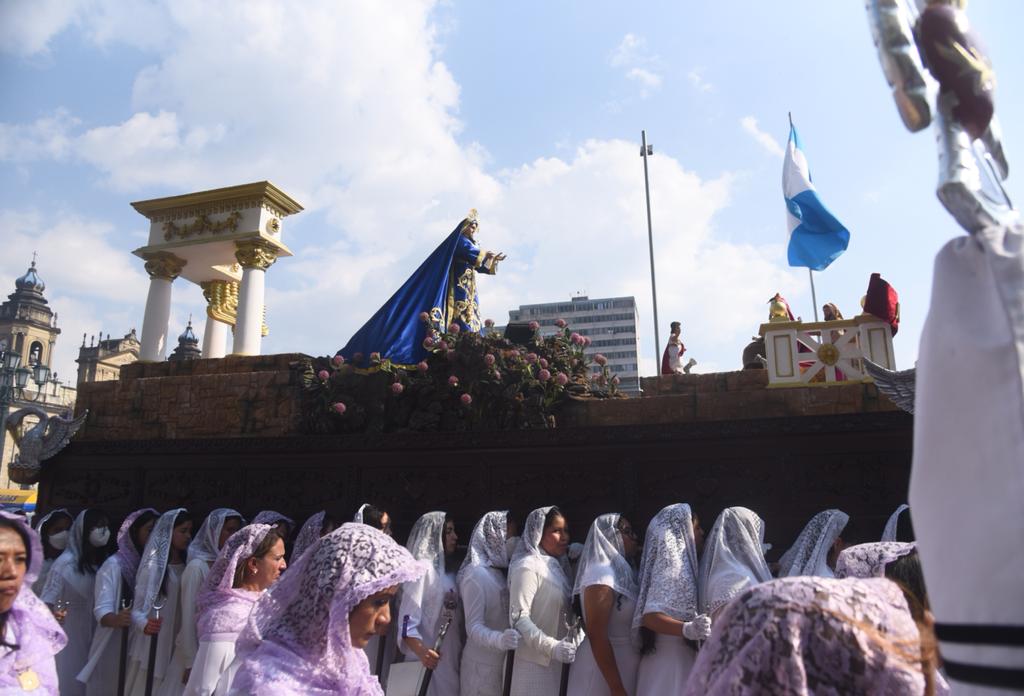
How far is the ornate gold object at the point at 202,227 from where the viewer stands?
435 inches

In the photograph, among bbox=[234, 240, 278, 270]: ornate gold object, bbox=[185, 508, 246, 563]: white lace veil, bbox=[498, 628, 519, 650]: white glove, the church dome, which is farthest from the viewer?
the church dome

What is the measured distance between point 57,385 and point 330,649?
53811 mm

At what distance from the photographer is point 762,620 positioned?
1.46m

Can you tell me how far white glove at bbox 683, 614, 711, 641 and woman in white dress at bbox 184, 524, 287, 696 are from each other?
224cm

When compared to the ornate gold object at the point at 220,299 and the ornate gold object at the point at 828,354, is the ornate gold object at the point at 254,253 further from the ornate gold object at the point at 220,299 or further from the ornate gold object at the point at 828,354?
the ornate gold object at the point at 828,354

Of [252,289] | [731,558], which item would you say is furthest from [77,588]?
[252,289]

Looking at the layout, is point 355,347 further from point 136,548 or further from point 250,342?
point 136,548

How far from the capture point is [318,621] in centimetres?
272

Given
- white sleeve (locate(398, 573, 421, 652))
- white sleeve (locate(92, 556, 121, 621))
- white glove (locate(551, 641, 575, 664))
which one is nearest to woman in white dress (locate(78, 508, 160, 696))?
white sleeve (locate(92, 556, 121, 621))

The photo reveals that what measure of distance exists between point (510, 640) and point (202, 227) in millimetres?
8800

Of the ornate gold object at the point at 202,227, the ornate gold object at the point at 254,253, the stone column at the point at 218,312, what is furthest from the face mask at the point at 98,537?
the stone column at the point at 218,312

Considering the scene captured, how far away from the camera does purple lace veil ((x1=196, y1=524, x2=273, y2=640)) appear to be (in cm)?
412

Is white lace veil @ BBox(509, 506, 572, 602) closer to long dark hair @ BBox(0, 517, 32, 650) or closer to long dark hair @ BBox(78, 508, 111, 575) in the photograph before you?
long dark hair @ BBox(0, 517, 32, 650)

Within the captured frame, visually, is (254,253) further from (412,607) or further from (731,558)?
(731,558)
